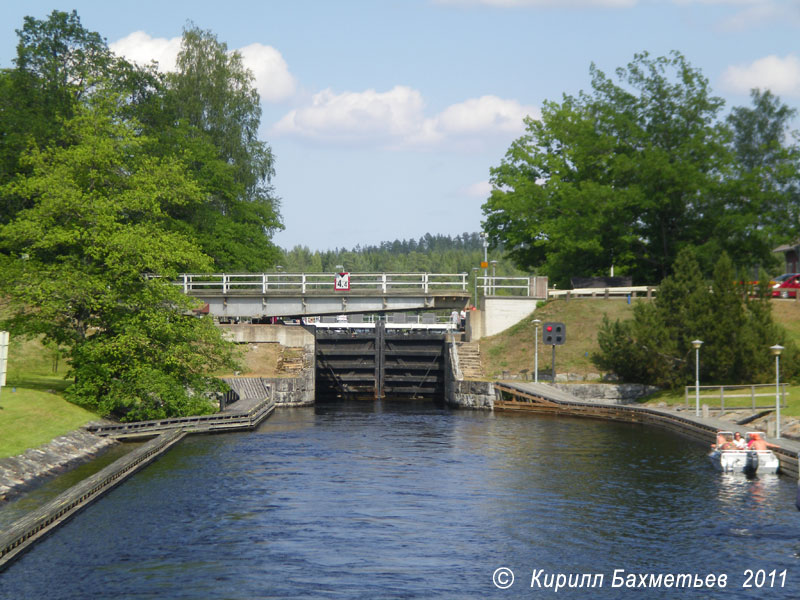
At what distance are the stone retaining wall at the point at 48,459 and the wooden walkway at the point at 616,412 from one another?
22.8 metres

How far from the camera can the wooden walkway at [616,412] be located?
105 ft

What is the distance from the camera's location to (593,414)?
47188mm

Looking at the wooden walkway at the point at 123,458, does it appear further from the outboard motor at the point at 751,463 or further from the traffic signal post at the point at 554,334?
the outboard motor at the point at 751,463

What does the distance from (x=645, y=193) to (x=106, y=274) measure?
3937cm

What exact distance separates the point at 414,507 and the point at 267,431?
58.0ft

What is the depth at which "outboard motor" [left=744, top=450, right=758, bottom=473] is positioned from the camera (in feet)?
94.8

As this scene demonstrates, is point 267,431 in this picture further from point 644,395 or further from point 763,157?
point 763,157

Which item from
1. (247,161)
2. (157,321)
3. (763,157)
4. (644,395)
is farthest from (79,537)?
(763,157)

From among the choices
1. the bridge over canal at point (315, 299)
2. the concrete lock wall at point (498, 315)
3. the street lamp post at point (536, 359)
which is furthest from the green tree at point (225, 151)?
the street lamp post at point (536, 359)

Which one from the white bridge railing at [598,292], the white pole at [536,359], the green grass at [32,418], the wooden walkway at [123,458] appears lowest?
the wooden walkway at [123,458]

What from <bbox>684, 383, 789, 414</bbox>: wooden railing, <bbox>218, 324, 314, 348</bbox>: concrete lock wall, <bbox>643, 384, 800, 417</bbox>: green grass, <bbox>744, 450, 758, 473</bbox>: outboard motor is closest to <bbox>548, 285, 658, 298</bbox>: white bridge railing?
<bbox>643, 384, 800, 417</bbox>: green grass

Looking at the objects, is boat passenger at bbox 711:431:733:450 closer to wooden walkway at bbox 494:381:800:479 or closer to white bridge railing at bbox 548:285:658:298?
wooden walkway at bbox 494:381:800:479

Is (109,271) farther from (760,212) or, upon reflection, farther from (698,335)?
(760,212)

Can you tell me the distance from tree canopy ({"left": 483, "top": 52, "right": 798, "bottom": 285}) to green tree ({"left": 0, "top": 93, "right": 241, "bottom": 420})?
3335 centimetres
